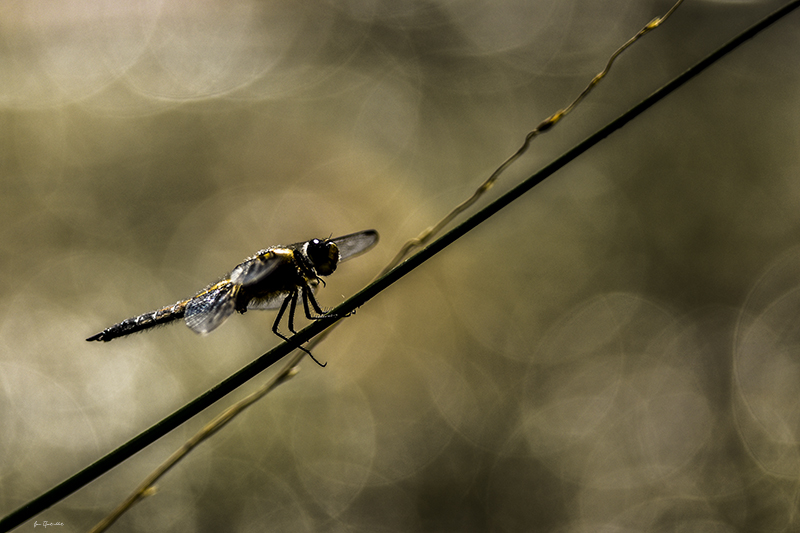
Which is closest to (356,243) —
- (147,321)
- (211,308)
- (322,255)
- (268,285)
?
(322,255)

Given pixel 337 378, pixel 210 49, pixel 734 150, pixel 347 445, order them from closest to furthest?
pixel 347 445 < pixel 337 378 < pixel 734 150 < pixel 210 49

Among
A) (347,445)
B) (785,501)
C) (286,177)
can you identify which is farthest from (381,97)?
(785,501)

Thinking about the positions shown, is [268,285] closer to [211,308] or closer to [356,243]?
[211,308]

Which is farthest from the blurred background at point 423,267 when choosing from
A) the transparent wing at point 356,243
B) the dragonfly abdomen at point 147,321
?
Result: the dragonfly abdomen at point 147,321

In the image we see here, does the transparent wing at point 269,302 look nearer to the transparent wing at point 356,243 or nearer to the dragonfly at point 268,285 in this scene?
the dragonfly at point 268,285

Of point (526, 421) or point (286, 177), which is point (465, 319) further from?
point (286, 177)

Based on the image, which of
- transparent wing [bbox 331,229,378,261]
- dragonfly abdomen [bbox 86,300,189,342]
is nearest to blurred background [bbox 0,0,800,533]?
transparent wing [bbox 331,229,378,261]

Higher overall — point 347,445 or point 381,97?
point 381,97
